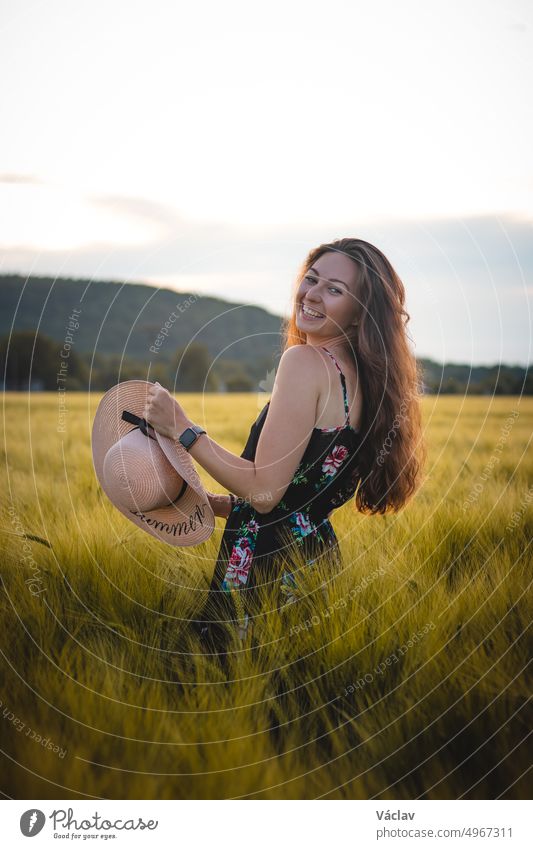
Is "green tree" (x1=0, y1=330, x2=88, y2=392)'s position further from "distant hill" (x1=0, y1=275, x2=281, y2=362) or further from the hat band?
"distant hill" (x1=0, y1=275, x2=281, y2=362)

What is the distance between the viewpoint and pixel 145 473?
1.97m

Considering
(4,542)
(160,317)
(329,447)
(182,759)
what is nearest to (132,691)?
(182,759)

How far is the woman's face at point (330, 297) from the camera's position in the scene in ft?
6.70

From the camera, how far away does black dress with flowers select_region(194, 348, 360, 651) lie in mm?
2043

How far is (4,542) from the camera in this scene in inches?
97.5

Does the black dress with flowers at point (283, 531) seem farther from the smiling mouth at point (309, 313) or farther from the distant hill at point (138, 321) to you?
the distant hill at point (138, 321)

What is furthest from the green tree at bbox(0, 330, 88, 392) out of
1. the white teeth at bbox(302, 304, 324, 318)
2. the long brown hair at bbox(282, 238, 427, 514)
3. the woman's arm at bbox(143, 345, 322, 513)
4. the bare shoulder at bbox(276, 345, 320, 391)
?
the long brown hair at bbox(282, 238, 427, 514)

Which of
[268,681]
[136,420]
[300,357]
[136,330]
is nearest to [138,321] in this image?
[136,330]

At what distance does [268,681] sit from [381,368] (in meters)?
1.00

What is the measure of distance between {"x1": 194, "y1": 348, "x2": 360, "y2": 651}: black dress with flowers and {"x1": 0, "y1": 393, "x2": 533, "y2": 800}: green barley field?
93 millimetres
